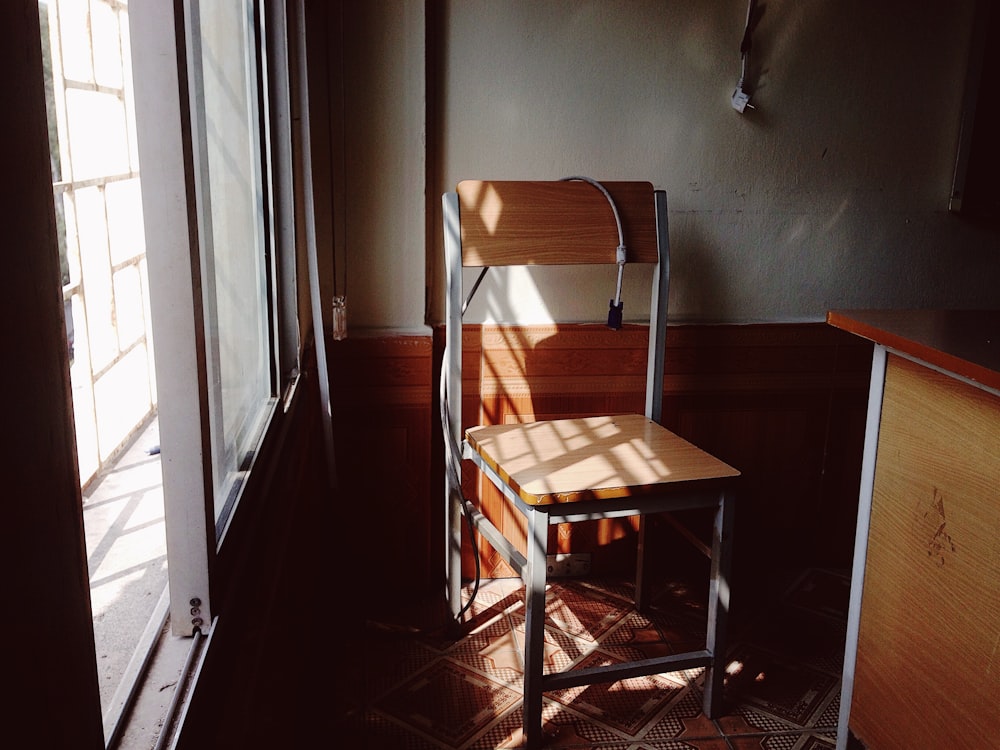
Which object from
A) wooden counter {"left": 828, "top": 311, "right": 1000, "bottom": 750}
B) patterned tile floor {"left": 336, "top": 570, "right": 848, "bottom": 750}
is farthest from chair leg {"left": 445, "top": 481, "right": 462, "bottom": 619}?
wooden counter {"left": 828, "top": 311, "right": 1000, "bottom": 750}

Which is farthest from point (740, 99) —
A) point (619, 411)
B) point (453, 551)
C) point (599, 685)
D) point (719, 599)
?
point (599, 685)

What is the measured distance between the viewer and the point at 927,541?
140 centimetres

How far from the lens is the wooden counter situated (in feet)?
4.13

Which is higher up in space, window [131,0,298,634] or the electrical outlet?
the electrical outlet

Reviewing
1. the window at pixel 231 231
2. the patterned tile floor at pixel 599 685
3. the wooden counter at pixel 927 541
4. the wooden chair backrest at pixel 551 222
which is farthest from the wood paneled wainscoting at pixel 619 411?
the wooden counter at pixel 927 541

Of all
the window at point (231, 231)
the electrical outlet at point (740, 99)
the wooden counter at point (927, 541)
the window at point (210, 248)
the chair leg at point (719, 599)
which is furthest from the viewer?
the electrical outlet at point (740, 99)

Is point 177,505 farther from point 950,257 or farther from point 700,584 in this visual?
point 950,257

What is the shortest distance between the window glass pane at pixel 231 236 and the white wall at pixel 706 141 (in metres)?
0.53

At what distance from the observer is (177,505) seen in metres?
0.90

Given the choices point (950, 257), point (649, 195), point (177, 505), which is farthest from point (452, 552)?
point (950, 257)

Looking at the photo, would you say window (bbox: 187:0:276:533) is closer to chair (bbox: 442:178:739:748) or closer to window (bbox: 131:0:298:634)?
window (bbox: 131:0:298:634)

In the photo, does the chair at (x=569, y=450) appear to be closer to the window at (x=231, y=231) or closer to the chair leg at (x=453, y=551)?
the chair leg at (x=453, y=551)

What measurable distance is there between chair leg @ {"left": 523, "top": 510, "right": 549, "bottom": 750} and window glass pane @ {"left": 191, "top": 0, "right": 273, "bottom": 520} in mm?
602

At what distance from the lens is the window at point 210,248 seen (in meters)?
0.82
